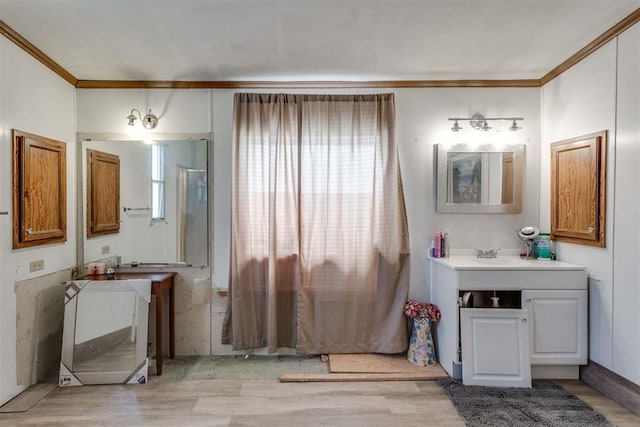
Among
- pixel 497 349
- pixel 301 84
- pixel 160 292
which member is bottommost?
pixel 497 349

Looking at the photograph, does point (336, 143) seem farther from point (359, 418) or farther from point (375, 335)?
point (359, 418)

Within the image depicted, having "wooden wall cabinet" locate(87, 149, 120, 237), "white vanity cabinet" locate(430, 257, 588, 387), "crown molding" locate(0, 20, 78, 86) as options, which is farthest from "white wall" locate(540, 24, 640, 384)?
"crown molding" locate(0, 20, 78, 86)

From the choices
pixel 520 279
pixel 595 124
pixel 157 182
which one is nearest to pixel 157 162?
pixel 157 182

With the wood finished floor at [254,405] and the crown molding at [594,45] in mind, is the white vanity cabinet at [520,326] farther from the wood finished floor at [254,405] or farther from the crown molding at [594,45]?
the crown molding at [594,45]

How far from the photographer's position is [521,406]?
2.40 m

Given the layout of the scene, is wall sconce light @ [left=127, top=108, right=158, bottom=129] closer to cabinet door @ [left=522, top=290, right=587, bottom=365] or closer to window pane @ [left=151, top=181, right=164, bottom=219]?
window pane @ [left=151, top=181, right=164, bottom=219]

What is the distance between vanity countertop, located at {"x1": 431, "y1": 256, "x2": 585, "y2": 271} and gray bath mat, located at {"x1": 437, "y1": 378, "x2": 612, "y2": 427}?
33.7 inches

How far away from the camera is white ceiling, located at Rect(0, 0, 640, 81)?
2111 mm

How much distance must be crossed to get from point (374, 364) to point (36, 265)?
2674mm

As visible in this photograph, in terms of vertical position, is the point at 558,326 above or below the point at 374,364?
above

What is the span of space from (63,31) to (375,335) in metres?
3.20

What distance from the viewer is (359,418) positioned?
90.1 inches

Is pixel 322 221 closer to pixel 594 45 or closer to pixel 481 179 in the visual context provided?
pixel 481 179

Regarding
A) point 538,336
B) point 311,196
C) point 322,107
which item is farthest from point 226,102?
point 538,336
